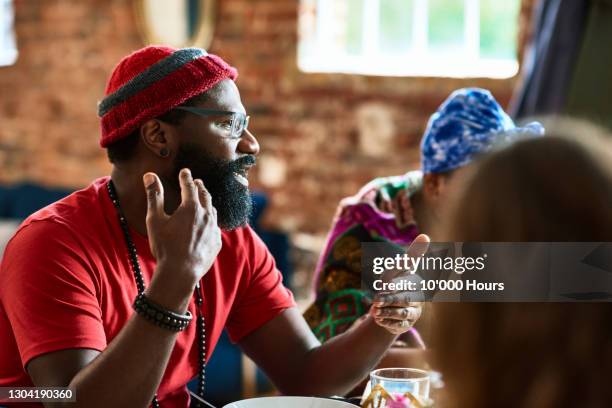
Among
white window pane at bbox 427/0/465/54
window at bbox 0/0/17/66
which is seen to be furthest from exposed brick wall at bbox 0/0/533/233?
white window pane at bbox 427/0/465/54

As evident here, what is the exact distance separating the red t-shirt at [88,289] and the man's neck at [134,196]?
3 centimetres

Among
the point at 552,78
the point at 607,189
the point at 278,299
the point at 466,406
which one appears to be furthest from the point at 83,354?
the point at 552,78

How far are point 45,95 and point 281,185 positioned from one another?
1.85m

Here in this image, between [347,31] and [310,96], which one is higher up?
[347,31]

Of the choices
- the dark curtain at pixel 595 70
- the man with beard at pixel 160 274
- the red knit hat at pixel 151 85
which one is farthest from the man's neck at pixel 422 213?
the dark curtain at pixel 595 70

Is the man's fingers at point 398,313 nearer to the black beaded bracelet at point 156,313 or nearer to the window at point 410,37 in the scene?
the black beaded bracelet at point 156,313

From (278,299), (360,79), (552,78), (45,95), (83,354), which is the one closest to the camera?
(83,354)

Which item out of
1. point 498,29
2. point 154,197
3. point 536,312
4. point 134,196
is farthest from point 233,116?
point 498,29

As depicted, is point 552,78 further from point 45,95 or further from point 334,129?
point 45,95

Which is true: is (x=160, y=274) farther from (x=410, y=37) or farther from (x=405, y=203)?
(x=410, y=37)

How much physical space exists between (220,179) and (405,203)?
78 centimetres

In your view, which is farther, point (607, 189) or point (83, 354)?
point (83, 354)

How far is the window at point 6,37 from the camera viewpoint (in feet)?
19.5

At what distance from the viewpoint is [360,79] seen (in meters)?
4.68
